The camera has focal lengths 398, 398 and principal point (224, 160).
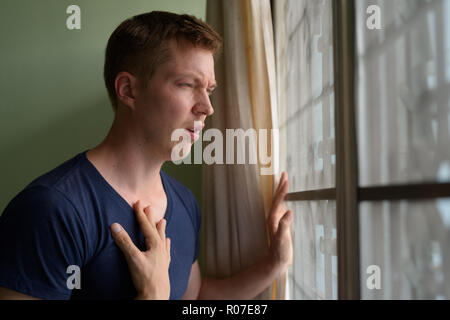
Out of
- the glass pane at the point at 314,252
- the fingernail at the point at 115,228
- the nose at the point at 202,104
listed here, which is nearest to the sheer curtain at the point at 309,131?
the glass pane at the point at 314,252

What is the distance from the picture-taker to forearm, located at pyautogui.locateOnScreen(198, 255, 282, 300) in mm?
1223

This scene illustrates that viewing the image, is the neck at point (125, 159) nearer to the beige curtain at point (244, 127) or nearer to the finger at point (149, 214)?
the finger at point (149, 214)

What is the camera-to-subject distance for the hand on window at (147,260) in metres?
0.96

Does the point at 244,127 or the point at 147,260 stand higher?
the point at 244,127

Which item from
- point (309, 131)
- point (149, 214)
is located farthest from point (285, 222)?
point (149, 214)

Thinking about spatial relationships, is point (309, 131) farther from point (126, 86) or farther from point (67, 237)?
point (67, 237)

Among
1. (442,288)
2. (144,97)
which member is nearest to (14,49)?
(144,97)

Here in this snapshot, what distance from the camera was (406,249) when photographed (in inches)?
24.1

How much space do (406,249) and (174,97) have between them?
0.68 meters

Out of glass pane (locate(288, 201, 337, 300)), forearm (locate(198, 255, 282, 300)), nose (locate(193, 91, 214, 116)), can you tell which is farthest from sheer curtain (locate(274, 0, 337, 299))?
nose (locate(193, 91, 214, 116))

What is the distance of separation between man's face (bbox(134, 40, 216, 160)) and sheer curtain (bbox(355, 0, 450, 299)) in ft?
1.49
